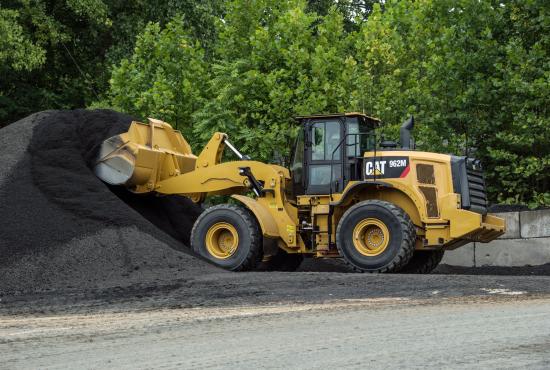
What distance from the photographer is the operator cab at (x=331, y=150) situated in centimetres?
1672

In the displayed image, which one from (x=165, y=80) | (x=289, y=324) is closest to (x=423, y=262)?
(x=289, y=324)

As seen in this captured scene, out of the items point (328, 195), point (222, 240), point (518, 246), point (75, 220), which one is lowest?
point (518, 246)

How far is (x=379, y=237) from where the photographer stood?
15.9 m

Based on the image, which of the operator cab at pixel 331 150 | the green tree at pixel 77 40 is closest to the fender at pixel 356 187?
the operator cab at pixel 331 150

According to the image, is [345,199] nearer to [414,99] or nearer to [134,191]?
[134,191]

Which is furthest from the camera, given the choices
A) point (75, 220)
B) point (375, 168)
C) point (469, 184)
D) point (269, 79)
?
point (269, 79)

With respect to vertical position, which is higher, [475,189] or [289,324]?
[475,189]

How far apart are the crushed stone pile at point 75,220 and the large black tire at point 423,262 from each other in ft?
12.6

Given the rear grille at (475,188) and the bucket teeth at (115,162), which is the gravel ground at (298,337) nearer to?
the rear grille at (475,188)

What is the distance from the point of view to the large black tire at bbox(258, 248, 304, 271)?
18422 millimetres

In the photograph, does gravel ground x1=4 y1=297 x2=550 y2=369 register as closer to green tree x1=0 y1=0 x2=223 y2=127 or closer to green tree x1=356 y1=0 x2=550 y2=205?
green tree x1=356 y1=0 x2=550 y2=205

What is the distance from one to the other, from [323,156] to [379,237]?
1.90 m

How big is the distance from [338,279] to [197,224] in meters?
4.04

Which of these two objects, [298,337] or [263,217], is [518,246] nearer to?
[263,217]
